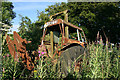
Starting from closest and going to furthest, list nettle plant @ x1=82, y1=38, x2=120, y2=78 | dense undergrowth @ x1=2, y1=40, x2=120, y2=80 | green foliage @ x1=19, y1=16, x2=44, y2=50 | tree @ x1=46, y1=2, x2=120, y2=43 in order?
dense undergrowth @ x1=2, y1=40, x2=120, y2=80 → nettle plant @ x1=82, y1=38, x2=120, y2=78 → green foliage @ x1=19, y1=16, x2=44, y2=50 → tree @ x1=46, y1=2, x2=120, y2=43

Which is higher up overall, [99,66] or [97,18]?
[97,18]

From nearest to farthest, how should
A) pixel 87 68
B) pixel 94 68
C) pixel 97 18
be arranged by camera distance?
pixel 94 68
pixel 87 68
pixel 97 18

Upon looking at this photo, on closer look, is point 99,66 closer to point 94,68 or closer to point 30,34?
point 94,68

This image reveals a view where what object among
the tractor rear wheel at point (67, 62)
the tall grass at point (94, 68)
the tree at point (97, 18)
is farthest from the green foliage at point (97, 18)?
the tractor rear wheel at point (67, 62)

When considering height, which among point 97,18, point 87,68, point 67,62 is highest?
point 97,18

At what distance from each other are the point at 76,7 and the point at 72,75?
16.7 meters

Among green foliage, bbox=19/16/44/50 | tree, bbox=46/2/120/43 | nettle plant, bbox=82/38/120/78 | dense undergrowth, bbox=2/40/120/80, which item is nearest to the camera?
dense undergrowth, bbox=2/40/120/80

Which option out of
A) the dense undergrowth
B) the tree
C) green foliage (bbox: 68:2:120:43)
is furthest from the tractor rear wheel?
green foliage (bbox: 68:2:120:43)

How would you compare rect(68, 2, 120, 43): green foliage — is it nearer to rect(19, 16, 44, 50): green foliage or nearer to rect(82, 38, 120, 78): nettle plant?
rect(19, 16, 44, 50): green foliage

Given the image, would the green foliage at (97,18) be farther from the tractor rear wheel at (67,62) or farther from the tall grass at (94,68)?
the tractor rear wheel at (67,62)

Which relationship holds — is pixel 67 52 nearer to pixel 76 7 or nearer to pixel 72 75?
pixel 72 75

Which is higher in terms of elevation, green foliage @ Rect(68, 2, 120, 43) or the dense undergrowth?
green foliage @ Rect(68, 2, 120, 43)

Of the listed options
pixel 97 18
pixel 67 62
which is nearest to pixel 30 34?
pixel 67 62

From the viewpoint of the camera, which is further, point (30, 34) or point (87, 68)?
point (30, 34)
